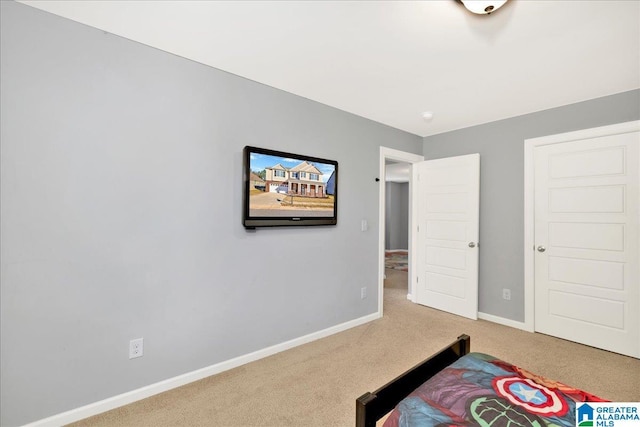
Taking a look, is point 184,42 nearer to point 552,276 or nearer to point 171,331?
point 171,331

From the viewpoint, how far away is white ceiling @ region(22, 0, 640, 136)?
5.49ft

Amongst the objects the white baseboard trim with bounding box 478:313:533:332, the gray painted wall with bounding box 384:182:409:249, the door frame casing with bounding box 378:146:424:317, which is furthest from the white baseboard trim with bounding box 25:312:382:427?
the gray painted wall with bounding box 384:182:409:249

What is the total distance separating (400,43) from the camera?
197 centimetres

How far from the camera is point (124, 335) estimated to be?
→ 1.95 metres

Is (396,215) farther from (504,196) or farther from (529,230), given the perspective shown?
(529,230)

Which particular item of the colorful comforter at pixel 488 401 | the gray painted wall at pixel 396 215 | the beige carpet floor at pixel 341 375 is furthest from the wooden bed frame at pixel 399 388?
the gray painted wall at pixel 396 215

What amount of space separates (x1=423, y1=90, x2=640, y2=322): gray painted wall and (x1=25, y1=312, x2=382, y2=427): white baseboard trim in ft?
7.19

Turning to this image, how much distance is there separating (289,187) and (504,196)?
2.62m

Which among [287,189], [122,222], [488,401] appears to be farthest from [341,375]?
[122,222]

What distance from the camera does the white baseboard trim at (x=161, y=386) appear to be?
176 cm

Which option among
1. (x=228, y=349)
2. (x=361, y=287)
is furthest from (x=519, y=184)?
(x=228, y=349)

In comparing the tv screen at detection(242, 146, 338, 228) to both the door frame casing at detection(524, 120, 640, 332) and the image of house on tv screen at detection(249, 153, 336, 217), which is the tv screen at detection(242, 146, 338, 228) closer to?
the image of house on tv screen at detection(249, 153, 336, 217)

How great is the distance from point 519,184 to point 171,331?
3816 mm

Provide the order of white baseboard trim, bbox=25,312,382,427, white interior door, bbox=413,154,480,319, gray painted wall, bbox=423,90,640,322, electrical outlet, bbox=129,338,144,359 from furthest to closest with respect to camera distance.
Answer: white interior door, bbox=413,154,480,319 → gray painted wall, bbox=423,90,640,322 → electrical outlet, bbox=129,338,144,359 → white baseboard trim, bbox=25,312,382,427
